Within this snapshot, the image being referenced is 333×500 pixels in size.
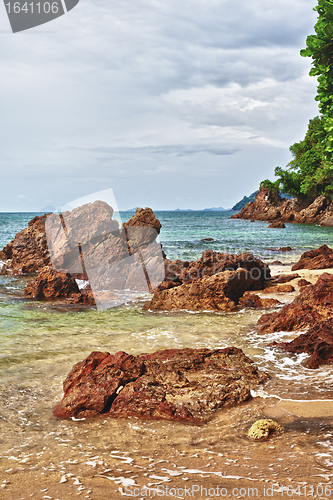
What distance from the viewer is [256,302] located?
413 inches

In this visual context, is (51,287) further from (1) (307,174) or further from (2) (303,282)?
(1) (307,174)

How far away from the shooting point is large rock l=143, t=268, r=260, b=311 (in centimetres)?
1032

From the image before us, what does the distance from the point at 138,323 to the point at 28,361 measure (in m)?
3.25

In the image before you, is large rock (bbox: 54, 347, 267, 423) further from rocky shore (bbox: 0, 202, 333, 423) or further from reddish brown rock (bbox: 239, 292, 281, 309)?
reddish brown rock (bbox: 239, 292, 281, 309)

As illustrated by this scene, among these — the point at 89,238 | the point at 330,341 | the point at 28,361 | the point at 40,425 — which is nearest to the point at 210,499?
the point at 40,425

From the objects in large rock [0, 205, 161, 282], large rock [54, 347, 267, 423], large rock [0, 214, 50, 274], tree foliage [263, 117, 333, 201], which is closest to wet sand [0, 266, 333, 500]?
large rock [54, 347, 267, 423]

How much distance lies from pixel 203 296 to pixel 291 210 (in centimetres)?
5787

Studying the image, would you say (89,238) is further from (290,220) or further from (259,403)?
(290,220)

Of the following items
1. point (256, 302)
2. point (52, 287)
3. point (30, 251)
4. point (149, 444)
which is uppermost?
point (30, 251)

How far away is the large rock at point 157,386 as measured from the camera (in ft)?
14.3
